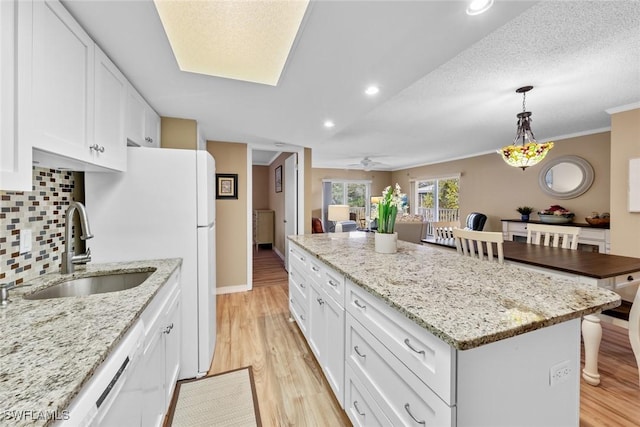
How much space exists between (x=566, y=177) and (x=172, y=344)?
20.0 feet

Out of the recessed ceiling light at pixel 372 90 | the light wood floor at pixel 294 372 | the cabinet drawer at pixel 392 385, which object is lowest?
the light wood floor at pixel 294 372

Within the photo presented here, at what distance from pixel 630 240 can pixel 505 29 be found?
9.82 feet

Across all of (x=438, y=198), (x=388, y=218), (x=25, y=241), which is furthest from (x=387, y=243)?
(x=438, y=198)

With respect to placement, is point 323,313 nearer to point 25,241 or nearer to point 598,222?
point 25,241

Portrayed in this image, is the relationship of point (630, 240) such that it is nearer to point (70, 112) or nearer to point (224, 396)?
point (224, 396)

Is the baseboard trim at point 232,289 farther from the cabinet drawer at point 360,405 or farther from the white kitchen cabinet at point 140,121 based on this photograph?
the cabinet drawer at point 360,405

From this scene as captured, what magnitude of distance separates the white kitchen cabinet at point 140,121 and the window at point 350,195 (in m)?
6.32

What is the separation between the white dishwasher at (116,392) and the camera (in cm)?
64

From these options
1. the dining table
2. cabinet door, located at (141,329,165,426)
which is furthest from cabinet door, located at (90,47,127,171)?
the dining table

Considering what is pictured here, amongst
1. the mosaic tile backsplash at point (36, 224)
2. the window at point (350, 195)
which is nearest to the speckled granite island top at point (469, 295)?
the mosaic tile backsplash at point (36, 224)

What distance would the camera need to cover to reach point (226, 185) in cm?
375

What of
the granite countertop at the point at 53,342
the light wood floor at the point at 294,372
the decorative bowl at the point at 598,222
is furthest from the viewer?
the decorative bowl at the point at 598,222

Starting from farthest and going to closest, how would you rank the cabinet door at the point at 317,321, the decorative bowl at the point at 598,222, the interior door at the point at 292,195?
1. the interior door at the point at 292,195
2. the decorative bowl at the point at 598,222
3. the cabinet door at the point at 317,321

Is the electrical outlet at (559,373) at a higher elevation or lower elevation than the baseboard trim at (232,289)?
higher
